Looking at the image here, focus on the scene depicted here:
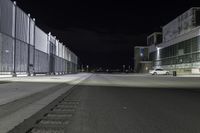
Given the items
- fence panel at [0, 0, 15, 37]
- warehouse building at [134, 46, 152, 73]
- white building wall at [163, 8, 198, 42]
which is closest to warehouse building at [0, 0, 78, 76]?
fence panel at [0, 0, 15, 37]

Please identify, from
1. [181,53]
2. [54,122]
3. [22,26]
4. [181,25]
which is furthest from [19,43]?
[181,25]

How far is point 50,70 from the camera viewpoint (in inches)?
3435

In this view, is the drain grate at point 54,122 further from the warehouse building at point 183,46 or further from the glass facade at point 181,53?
the glass facade at point 181,53

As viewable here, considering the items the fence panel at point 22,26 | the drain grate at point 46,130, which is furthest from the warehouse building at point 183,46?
the drain grate at point 46,130

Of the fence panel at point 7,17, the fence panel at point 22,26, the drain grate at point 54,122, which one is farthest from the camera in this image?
the fence panel at point 22,26

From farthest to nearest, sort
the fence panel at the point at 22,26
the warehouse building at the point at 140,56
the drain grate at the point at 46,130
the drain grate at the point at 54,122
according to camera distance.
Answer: the warehouse building at the point at 140,56, the fence panel at the point at 22,26, the drain grate at the point at 54,122, the drain grate at the point at 46,130

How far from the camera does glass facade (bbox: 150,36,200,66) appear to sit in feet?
301

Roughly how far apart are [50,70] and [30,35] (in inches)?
1008

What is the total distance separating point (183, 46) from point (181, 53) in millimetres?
2767

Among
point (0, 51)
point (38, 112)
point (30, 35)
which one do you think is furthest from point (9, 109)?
point (30, 35)

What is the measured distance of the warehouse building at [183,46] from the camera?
9212 cm

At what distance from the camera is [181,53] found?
106000 mm

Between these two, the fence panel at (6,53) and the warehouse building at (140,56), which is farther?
the warehouse building at (140,56)

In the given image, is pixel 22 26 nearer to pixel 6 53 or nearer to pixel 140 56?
pixel 6 53
